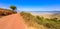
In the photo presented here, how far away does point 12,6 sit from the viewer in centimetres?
11350

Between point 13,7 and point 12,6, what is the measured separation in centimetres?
158

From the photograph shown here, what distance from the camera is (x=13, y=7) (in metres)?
113
